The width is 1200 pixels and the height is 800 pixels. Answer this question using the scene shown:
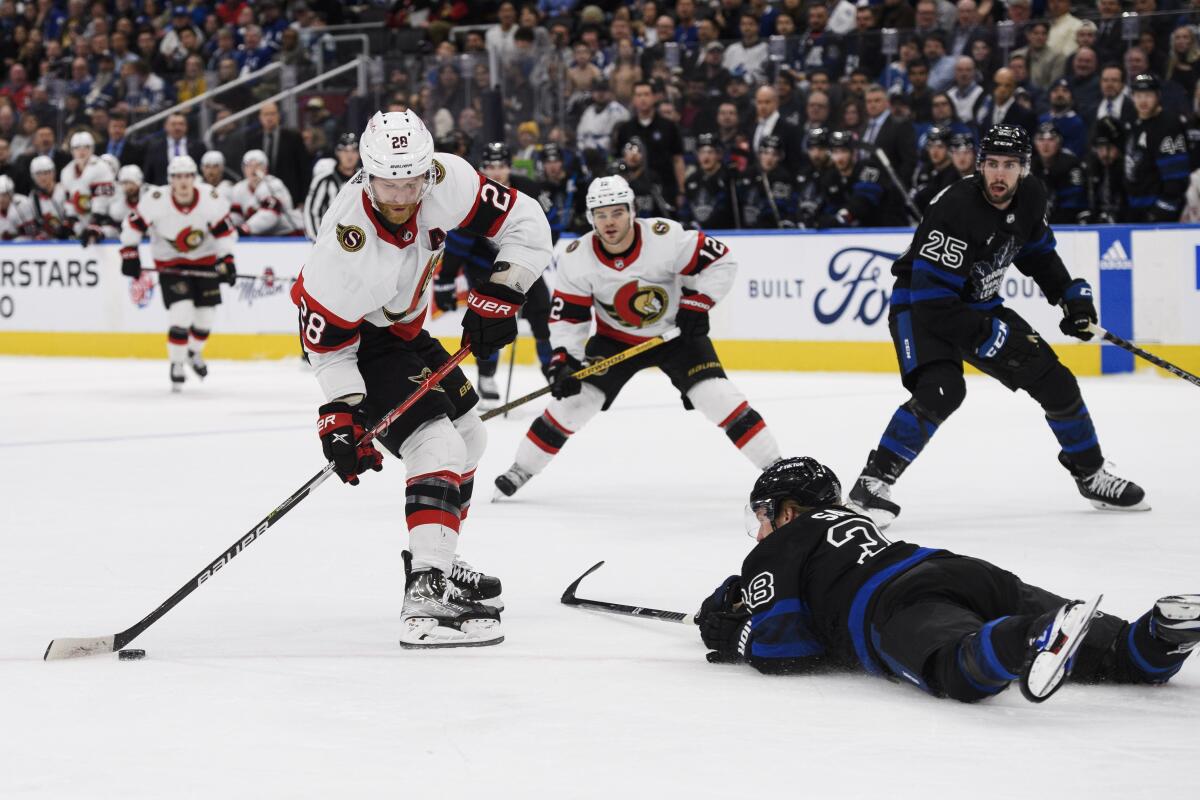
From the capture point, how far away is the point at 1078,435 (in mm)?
5363

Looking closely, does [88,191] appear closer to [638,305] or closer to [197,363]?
[197,363]

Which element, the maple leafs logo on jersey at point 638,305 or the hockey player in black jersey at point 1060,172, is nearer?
the maple leafs logo on jersey at point 638,305

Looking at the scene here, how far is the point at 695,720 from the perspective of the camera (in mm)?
2998

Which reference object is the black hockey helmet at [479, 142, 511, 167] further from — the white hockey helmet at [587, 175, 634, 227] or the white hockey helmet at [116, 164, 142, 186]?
the white hockey helmet at [116, 164, 142, 186]

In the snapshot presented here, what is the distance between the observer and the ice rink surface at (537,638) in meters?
2.70

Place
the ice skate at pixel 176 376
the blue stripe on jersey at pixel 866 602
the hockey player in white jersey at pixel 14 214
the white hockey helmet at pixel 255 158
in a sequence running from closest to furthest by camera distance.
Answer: the blue stripe on jersey at pixel 866 602 < the ice skate at pixel 176 376 < the white hockey helmet at pixel 255 158 < the hockey player in white jersey at pixel 14 214

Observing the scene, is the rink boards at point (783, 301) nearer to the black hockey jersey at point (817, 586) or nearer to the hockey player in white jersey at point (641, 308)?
the hockey player in white jersey at point (641, 308)

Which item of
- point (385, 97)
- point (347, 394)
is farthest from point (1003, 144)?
point (385, 97)

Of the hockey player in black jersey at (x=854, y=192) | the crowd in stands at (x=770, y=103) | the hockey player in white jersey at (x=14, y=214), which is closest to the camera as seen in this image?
the crowd in stands at (x=770, y=103)

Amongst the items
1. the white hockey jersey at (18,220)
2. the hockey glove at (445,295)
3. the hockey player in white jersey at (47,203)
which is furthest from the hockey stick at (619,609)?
the white hockey jersey at (18,220)

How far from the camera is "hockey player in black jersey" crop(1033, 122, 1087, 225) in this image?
9.50 metres

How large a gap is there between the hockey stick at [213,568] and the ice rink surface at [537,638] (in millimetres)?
64

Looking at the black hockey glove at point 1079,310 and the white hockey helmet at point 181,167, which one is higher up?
the white hockey helmet at point 181,167

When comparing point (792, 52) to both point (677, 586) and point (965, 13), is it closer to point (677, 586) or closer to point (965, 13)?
point (965, 13)
